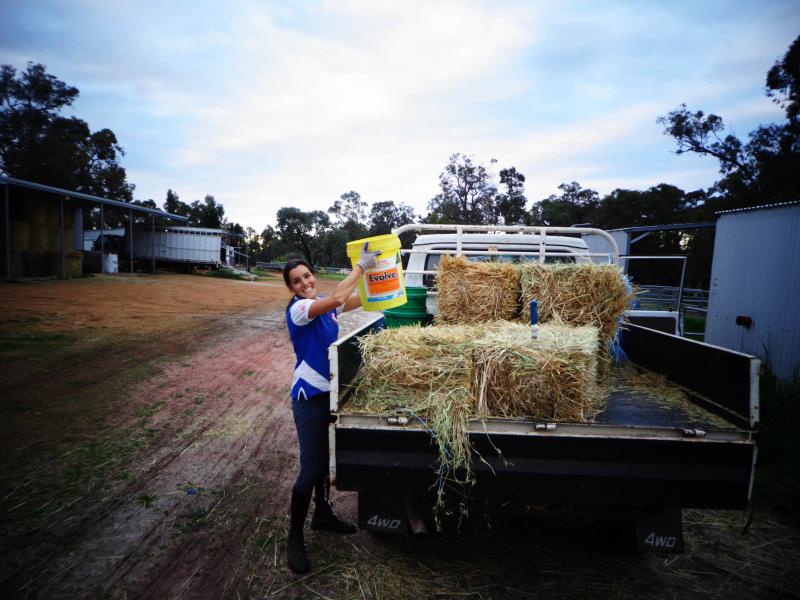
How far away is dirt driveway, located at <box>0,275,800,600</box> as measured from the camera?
2801 millimetres

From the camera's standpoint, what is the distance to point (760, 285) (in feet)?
25.2

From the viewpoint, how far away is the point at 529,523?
3.57 meters

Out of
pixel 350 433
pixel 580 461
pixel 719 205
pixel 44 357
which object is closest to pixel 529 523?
pixel 580 461

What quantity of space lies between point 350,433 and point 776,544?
341 centimetres

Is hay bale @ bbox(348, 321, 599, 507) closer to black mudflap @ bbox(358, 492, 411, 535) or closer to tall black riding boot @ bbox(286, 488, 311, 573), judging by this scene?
black mudflap @ bbox(358, 492, 411, 535)

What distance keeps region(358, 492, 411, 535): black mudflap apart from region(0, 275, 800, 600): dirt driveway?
31 centimetres

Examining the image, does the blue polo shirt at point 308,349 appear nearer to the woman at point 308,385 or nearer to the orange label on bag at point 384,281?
the woman at point 308,385

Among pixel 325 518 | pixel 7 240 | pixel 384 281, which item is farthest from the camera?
pixel 7 240

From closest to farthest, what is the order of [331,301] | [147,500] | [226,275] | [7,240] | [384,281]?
1. [331,301]
2. [384,281]
3. [147,500]
4. [7,240]
5. [226,275]

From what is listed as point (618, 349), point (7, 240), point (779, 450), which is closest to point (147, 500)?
point (618, 349)

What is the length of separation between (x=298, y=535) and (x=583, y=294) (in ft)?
10.4

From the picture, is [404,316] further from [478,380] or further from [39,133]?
[39,133]

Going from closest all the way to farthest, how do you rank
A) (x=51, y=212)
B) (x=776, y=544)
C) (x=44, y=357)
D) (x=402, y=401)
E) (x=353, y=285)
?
(x=402, y=401), (x=353, y=285), (x=776, y=544), (x=44, y=357), (x=51, y=212)

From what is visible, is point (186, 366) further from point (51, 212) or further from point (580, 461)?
point (51, 212)
